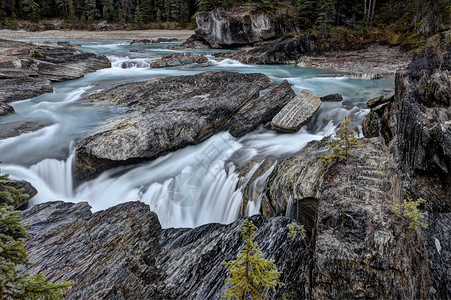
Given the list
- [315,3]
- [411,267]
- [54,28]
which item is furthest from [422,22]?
[54,28]

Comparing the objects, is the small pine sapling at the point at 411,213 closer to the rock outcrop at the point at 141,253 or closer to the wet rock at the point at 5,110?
the rock outcrop at the point at 141,253

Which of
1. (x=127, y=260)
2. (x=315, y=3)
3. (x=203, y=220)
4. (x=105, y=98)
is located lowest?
(x=203, y=220)

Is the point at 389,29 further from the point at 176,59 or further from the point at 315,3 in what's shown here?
the point at 176,59

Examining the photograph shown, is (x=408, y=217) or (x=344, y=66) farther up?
(x=344, y=66)

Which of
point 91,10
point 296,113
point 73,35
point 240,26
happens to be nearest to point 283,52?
point 240,26

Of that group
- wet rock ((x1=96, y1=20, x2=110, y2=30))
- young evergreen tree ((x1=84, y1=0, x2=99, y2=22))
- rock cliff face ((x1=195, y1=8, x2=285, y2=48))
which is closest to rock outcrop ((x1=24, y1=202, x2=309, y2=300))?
rock cliff face ((x1=195, y1=8, x2=285, y2=48))

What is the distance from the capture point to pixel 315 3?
102 ft

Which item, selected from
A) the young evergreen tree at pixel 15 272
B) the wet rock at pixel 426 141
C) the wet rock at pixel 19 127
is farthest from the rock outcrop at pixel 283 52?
the young evergreen tree at pixel 15 272

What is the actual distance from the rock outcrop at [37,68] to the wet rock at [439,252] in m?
16.1

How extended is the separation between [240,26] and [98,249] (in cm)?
3249

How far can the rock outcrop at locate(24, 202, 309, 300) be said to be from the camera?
375 cm

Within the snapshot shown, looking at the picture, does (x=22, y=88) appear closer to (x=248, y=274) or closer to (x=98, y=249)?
(x=98, y=249)

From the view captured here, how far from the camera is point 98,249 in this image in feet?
14.3

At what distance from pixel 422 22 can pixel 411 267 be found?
1096 inches
